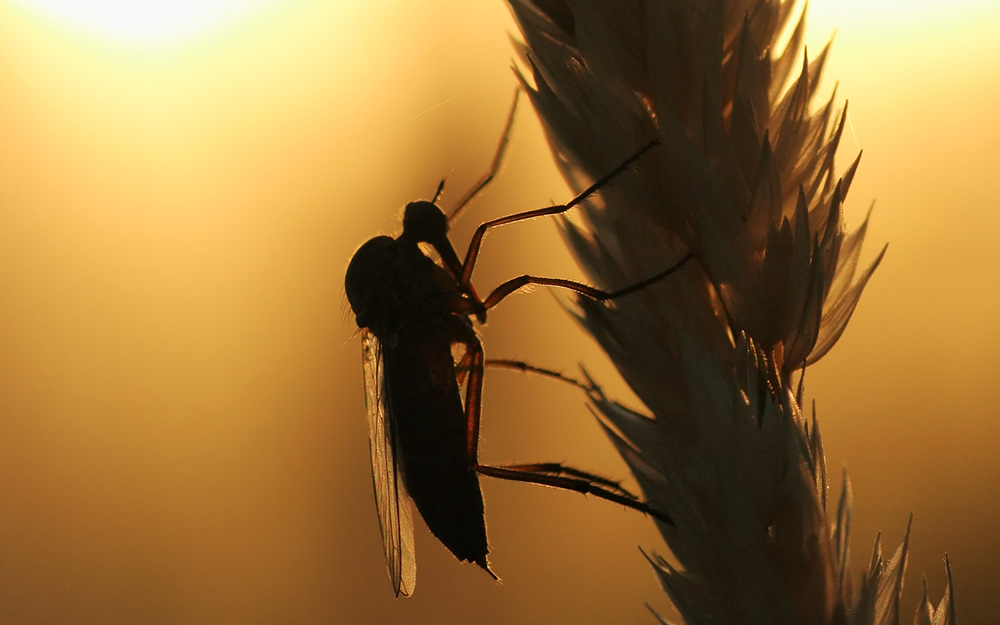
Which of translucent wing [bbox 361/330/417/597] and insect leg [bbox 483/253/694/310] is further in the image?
translucent wing [bbox 361/330/417/597]

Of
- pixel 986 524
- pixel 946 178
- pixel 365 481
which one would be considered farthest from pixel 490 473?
pixel 946 178

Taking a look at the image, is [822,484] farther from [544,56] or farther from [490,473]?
[490,473]

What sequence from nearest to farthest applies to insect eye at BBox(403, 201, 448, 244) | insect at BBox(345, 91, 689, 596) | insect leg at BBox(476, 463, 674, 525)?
1. insect leg at BBox(476, 463, 674, 525)
2. insect at BBox(345, 91, 689, 596)
3. insect eye at BBox(403, 201, 448, 244)

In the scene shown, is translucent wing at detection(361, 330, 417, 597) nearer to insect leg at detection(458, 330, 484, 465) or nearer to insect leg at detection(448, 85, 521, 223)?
insect leg at detection(458, 330, 484, 465)

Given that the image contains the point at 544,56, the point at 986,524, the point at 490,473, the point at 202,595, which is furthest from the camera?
the point at 202,595

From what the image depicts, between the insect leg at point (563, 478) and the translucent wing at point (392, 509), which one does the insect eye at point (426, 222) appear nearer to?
the translucent wing at point (392, 509)

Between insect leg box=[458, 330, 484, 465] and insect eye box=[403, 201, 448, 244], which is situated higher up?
insect eye box=[403, 201, 448, 244]

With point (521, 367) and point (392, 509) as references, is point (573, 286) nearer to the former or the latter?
point (521, 367)

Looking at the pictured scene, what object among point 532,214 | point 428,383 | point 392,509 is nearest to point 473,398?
point 428,383

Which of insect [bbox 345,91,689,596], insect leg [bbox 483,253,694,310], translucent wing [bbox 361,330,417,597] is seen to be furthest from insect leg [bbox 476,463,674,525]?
insect leg [bbox 483,253,694,310]
